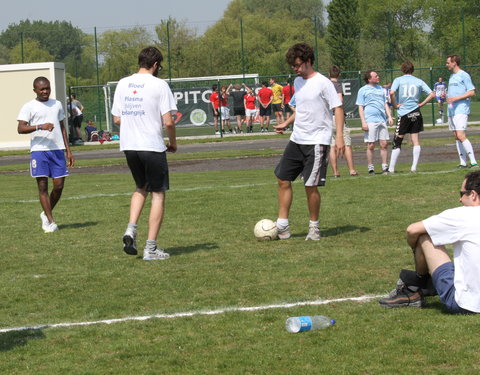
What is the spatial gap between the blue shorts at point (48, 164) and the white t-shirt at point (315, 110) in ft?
10.5

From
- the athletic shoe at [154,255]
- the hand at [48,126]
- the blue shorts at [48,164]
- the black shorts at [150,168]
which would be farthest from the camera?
the blue shorts at [48,164]

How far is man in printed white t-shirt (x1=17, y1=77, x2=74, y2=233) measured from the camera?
11242 millimetres

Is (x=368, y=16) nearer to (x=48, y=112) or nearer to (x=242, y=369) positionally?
(x=48, y=112)

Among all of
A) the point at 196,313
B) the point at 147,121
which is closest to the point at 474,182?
the point at 196,313

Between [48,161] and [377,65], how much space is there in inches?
1693

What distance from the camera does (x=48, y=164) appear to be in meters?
11.4

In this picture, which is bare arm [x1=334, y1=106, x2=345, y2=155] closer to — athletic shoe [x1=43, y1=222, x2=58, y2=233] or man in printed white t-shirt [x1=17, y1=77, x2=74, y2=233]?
man in printed white t-shirt [x1=17, y1=77, x2=74, y2=233]

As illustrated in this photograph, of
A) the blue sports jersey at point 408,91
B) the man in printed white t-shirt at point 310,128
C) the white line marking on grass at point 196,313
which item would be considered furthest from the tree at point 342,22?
the white line marking on grass at point 196,313

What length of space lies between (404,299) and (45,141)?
610cm

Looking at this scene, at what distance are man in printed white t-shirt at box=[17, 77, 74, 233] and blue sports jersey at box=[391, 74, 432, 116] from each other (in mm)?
6865

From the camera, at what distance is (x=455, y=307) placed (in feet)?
20.7

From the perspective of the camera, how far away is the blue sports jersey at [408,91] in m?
15.9

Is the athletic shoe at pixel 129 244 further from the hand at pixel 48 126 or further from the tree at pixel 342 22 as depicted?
the tree at pixel 342 22

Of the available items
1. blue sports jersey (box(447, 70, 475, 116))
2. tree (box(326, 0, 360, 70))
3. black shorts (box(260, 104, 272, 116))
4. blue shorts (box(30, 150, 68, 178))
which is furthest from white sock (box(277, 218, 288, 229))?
tree (box(326, 0, 360, 70))
